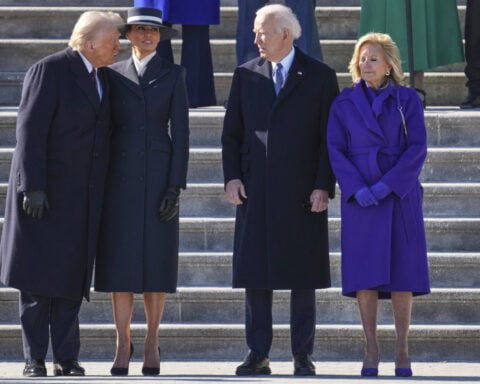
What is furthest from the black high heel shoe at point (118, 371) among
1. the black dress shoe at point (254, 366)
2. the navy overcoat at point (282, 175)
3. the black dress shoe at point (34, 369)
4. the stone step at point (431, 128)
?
the stone step at point (431, 128)

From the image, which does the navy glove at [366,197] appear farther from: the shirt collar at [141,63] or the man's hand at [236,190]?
the shirt collar at [141,63]

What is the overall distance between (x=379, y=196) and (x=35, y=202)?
5.42 ft

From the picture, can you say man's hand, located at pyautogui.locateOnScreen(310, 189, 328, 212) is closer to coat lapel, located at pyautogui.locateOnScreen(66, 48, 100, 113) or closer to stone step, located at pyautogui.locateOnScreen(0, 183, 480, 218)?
coat lapel, located at pyautogui.locateOnScreen(66, 48, 100, 113)

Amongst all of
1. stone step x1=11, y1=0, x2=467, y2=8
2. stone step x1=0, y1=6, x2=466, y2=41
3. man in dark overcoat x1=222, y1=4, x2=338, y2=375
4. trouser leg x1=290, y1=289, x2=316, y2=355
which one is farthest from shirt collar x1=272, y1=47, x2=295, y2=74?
stone step x1=11, y1=0, x2=467, y2=8

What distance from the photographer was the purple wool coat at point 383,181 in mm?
8820

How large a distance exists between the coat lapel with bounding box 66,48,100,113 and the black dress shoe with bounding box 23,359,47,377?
4.16 feet

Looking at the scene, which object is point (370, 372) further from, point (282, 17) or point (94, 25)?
point (94, 25)

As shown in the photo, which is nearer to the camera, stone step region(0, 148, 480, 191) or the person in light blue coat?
stone step region(0, 148, 480, 191)

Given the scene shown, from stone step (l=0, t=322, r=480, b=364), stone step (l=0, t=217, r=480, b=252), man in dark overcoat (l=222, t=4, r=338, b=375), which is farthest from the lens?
stone step (l=0, t=217, r=480, b=252)

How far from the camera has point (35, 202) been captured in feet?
28.9

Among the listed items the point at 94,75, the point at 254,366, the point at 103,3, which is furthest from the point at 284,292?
the point at 103,3

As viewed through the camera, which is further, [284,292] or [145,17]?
[284,292]

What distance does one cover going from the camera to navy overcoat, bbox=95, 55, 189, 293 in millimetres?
8977

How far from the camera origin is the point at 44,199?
28.9 ft
